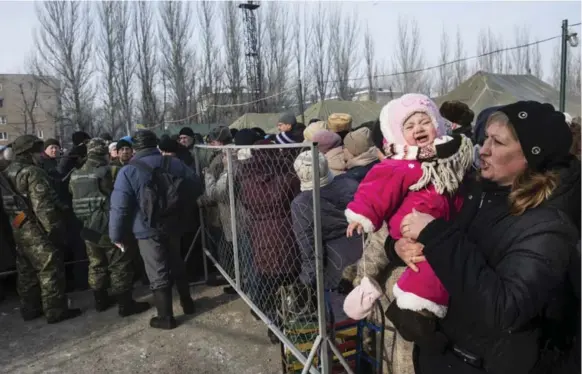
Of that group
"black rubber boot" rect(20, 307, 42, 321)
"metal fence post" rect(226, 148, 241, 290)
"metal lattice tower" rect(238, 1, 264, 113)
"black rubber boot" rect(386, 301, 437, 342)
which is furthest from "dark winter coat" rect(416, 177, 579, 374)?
"metal lattice tower" rect(238, 1, 264, 113)

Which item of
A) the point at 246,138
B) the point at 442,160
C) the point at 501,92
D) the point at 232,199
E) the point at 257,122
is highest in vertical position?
the point at 501,92

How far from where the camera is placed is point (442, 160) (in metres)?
1.74

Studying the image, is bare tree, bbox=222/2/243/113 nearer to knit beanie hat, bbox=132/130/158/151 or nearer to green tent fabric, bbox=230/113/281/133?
green tent fabric, bbox=230/113/281/133

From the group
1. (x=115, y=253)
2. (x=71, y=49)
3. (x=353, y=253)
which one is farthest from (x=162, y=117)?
(x=353, y=253)

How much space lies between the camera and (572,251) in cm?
125

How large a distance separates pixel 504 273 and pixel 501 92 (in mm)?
10384

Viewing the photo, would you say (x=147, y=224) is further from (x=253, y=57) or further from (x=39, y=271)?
Answer: (x=253, y=57)

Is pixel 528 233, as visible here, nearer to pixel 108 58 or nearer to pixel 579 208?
pixel 579 208

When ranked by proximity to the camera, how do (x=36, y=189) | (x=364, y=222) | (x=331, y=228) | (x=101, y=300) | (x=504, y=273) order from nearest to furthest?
(x=504, y=273) < (x=364, y=222) < (x=331, y=228) < (x=36, y=189) < (x=101, y=300)

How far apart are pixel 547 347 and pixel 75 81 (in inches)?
1067

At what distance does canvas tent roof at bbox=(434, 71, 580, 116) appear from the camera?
10258mm

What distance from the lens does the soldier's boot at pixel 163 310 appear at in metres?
4.25

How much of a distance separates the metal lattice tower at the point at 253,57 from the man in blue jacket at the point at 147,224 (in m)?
25.6

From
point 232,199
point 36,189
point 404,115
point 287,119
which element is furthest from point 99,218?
point 404,115
